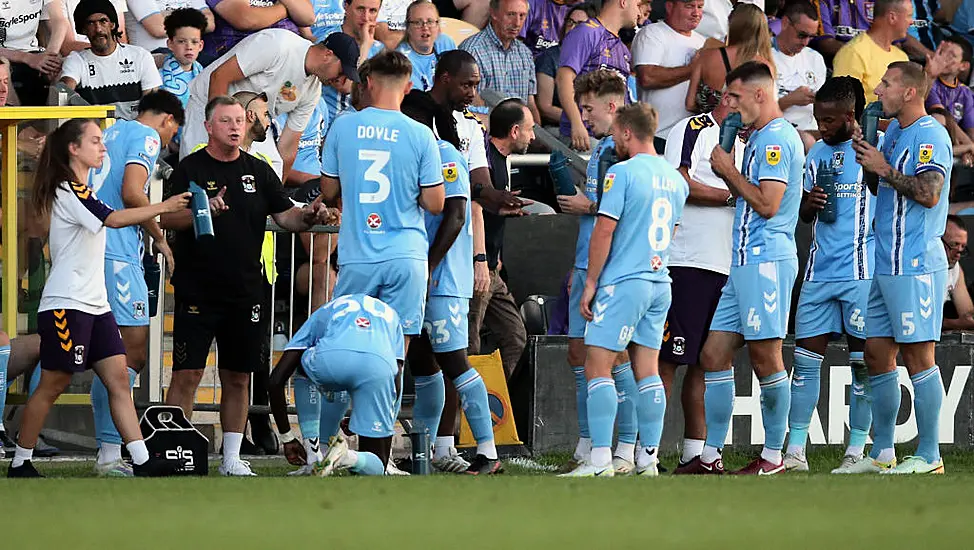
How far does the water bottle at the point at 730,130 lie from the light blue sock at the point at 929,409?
175cm

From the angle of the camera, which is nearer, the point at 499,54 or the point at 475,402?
the point at 475,402

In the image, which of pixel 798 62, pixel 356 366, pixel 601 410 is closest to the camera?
pixel 356 366

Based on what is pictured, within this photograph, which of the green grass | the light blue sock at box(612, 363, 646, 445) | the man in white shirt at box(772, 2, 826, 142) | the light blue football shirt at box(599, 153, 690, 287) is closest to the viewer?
the green grass

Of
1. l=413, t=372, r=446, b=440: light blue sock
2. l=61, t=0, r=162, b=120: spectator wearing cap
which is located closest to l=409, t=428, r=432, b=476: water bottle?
l=413, t=372, r=446, b=440: light blue sock

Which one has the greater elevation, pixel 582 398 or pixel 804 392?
pixel 804 392

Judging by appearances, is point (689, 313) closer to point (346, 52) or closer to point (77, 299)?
point (346, 52)

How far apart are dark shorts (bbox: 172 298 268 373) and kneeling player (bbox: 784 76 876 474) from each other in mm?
3275

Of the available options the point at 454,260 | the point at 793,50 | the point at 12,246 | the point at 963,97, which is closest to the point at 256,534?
the point at 454,260

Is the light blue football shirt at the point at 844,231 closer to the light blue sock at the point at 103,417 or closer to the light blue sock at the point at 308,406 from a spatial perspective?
the light blue sock at the point at 308,406

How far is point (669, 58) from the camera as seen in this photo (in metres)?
13.2

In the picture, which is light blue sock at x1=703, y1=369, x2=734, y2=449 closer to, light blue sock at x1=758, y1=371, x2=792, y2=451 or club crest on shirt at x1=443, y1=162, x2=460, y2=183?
light blue sock at x1=758, y1=371, x2=792, y2=451

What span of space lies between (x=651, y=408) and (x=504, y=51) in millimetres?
5531

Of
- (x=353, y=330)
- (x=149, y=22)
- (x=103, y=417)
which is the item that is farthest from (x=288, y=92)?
(x=353, y=330)

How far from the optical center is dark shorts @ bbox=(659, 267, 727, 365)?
9641mm
